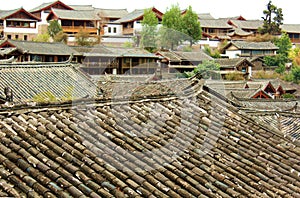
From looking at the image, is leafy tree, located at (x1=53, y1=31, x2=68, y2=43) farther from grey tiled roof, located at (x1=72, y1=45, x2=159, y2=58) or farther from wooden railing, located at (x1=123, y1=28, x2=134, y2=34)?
wooden railing, located at (x1=123, y1=28, x2=134, y2=34)

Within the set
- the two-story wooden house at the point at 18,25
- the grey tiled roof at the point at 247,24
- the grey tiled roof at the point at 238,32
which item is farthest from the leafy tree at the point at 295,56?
the two-story wooden house at the point at 18,25

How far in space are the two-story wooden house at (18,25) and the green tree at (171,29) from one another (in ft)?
53.4

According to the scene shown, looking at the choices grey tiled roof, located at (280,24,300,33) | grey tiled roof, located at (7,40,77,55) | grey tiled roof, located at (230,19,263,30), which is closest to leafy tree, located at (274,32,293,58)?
grey tiled roof, located at (230,19,263,30)

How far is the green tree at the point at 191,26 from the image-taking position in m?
49.1

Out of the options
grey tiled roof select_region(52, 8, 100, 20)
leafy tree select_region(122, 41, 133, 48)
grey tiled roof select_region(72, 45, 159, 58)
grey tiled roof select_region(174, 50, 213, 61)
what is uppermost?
grey tiled roof select_region(52, 8, 100, 20)

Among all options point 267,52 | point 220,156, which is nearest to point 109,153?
point 220,156

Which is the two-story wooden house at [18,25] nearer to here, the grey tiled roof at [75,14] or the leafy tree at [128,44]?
the grey tiled roof at [75,14]

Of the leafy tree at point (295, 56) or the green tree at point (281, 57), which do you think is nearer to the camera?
the green tree at point (281, 57)

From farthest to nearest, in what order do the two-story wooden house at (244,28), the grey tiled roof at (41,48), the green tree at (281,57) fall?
1. the two-story wooden house at (244,28)
2. the green tree at (281,57)
3. the grey tiled roof at (41,48)

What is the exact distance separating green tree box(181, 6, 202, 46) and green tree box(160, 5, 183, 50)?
0.68m

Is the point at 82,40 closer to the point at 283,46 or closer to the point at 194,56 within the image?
the point at 194,56

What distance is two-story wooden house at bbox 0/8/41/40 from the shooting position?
178 feet

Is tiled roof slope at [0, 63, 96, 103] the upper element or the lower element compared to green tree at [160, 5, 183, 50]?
lower

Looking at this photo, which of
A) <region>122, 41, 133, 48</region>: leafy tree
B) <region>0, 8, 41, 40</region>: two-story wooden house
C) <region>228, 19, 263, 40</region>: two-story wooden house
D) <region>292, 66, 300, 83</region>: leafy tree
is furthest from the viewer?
<region>228, 19, 263, 40</region>: two-story wooden house
